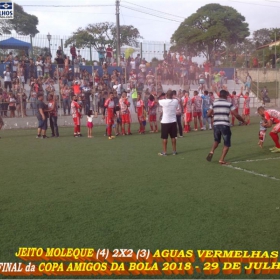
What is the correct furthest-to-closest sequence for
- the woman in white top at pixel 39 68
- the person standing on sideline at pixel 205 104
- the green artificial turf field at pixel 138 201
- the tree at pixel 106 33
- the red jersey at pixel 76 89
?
the tree at pixel 106 33 → the woman in white top at pixel 39 68 → the red jersey at pixel 76 89 → the person standing on sideline at pixel 205 104 → the green artificial turf field at pixel 138 201

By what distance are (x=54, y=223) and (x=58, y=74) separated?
17.2 meters

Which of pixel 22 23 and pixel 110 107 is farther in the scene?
pixel 22 23

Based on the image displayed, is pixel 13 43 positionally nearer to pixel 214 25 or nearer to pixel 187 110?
pixel 187 110

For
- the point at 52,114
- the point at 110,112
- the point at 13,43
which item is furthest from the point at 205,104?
the point at 13,43

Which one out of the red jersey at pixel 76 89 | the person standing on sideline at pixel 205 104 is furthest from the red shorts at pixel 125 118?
the red jersey at pixel 76 89

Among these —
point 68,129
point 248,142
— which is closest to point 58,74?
point 68,129

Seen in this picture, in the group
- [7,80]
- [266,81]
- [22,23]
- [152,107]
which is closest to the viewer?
[152,107]

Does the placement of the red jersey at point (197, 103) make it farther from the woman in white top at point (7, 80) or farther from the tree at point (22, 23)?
the tree at point (22, 23)

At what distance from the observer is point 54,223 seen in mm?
5453

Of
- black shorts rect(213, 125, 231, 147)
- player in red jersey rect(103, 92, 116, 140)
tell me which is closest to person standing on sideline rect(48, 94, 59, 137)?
player in red jersey rect(103, 92, 116, 140)

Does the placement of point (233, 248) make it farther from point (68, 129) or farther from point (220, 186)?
point (68, 129)

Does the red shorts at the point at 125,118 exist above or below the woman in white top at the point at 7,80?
below

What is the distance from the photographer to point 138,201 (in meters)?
6.38

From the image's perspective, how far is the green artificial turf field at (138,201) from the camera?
486cm
